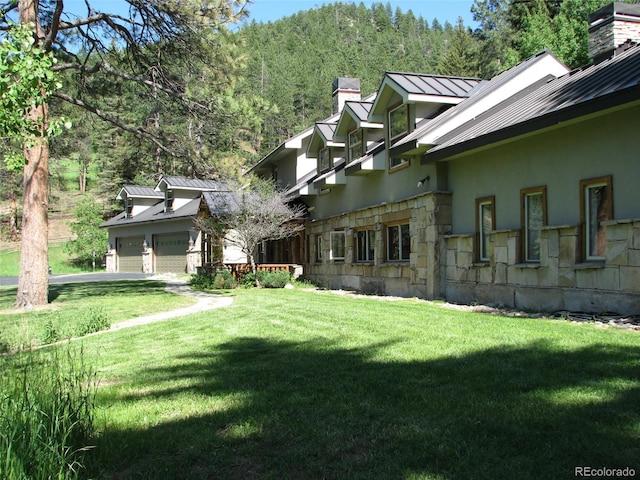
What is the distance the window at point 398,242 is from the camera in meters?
15.3

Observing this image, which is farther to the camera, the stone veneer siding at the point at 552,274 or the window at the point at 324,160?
the window at the point at 324,160

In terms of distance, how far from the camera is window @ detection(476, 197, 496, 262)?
12250 millimetres

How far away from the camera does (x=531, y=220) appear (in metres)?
11.0

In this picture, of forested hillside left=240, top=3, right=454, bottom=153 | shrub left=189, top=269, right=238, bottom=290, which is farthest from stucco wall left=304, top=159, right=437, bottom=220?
forested hillside left=240, top=3, right=454, bottom=153

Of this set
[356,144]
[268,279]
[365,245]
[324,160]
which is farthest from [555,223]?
[324,160]

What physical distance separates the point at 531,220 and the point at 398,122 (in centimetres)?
594

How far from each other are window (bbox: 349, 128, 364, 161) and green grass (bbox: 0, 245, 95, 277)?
28.0 m

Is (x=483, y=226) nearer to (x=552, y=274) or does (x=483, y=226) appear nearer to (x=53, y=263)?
(x=552, y=274)

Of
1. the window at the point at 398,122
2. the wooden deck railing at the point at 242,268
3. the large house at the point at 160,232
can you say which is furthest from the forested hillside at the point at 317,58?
the window at the point at 398,122

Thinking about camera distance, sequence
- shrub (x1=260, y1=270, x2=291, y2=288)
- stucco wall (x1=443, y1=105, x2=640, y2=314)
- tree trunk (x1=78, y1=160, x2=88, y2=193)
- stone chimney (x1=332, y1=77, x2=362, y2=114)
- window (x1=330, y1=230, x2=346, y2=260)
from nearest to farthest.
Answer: stucco wall (x1=443, y1=105, x2=640, y2=314) < window (x1=330, y1=230, x2=346, y2=260) < shrub (x1=260, y1=270, x2=291, y2=288) < stone chimney (x1=332, y1=77, x2=362, y2=114) < tree trunk (x1=78, y1=160, x2=88, y2=193)

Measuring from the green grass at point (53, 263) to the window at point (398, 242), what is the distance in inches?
1192

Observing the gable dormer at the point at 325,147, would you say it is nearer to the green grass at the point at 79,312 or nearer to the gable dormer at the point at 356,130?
the gable dormer at the point at 356,130

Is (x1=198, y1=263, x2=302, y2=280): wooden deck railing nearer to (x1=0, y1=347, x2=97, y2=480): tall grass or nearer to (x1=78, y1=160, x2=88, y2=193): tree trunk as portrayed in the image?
(x1=0, y1=347, x2=97, y2=480): tall grass
